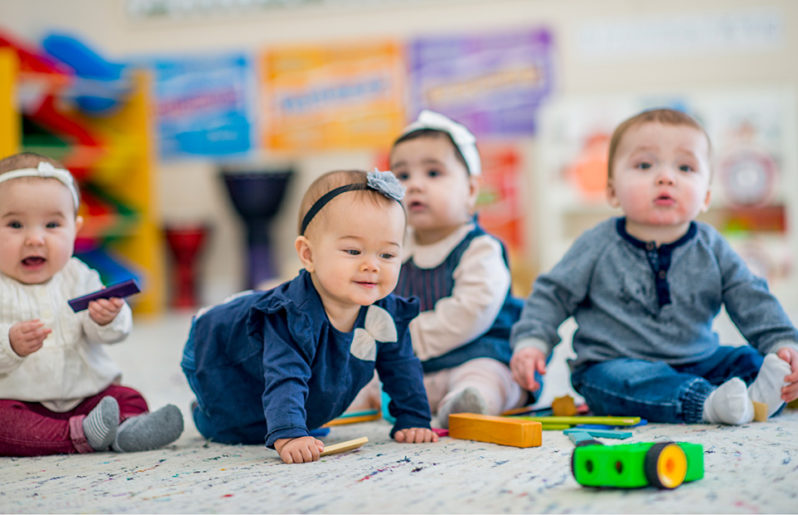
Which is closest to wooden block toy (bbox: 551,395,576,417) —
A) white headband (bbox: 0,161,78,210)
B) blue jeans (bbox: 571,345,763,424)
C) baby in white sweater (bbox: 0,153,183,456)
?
blue jeans (bbox: 571,345,763,424)

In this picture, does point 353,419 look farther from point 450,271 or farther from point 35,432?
point 35,432

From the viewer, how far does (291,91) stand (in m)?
4.44

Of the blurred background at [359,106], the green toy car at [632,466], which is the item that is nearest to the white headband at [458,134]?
the green toy car at [632,466]

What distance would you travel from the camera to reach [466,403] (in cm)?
140

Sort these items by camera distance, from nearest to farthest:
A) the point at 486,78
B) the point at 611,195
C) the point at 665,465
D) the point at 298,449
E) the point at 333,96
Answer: the point at 665,465 → the point at 298,449 → the point at 611,195 → the point at 486,78 → the point at 333,96

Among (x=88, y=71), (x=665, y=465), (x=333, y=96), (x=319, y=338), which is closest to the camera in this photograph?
(x=665, y=465)

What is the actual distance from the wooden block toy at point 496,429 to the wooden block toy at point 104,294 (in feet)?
1.69

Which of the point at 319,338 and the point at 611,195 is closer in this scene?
the point at 319,338

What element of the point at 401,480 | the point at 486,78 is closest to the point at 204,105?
the point at 486,78

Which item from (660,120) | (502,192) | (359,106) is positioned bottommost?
(660,120)

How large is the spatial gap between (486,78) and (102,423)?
339 cm

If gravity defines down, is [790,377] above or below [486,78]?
below

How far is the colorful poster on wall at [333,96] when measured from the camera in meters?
4.38

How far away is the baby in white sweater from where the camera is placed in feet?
4.12
